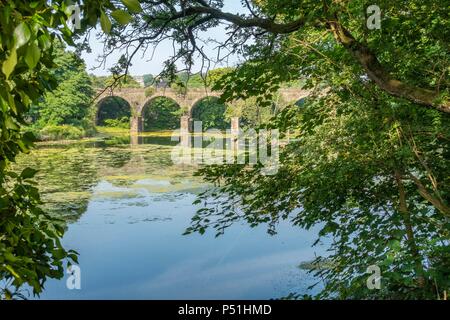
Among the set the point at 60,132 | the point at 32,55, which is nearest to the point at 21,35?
the point at 32,55

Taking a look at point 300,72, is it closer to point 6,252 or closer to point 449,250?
point 449,250

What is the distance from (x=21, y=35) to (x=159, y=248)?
40.7 feet

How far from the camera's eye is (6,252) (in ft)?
5.07

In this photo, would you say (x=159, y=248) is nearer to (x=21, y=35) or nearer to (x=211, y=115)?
(x=21, y=35)

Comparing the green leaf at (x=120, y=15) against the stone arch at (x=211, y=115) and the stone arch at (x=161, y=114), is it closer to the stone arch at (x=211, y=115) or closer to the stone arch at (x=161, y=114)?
the stone arch at (x=211, y=115)

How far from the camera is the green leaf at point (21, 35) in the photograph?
97 cm

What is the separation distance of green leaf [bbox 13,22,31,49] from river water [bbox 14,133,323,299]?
25.6 feet

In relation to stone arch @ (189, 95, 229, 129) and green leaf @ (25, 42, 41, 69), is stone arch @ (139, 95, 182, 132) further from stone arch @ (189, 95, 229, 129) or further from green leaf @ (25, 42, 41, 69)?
green leaf @ (25, 42, 41, 69)

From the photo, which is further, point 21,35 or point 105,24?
point 105,24

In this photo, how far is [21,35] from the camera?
0.98 metres

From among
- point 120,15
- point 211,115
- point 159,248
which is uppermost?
point 211,115

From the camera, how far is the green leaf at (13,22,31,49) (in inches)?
38.3

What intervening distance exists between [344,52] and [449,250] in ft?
6.88

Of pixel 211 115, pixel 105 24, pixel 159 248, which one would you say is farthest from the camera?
pixel 211 115
